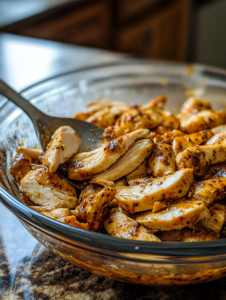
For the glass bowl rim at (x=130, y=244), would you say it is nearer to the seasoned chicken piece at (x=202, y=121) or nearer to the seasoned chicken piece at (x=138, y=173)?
the seasoned chicken piece at (x=138, y=173)

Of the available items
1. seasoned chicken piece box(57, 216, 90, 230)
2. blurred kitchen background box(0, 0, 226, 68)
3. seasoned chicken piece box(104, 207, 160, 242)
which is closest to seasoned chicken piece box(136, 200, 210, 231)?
seasoned chicken piece box(104, 207, 160, 242)

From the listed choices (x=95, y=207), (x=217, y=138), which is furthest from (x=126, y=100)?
(x=95, y=207)

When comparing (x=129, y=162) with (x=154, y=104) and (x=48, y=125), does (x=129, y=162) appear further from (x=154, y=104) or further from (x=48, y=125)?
(x=154, y=104)

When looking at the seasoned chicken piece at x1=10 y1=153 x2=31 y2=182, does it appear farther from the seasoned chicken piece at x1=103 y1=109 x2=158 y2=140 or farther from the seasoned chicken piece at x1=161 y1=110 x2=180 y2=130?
the seasoned chicken piece at x1=161 y1=110 x2=180 y2=130

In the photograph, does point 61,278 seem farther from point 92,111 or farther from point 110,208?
point 92,111

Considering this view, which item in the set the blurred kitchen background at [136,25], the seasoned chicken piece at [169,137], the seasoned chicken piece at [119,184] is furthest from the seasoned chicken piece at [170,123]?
the blurred kitchen background at [136,25]

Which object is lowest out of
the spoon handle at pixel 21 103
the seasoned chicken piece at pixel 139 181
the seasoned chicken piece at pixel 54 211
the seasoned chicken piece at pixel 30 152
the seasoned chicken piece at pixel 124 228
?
the seasoned chicken piece at pixel 124 228
